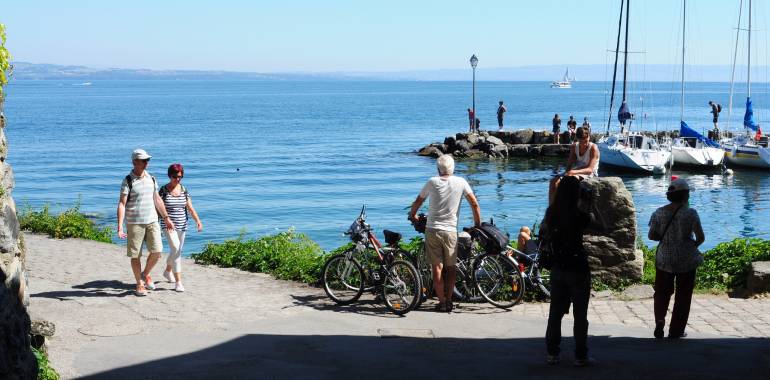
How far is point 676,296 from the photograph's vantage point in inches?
353

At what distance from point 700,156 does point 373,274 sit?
4602 centimetres

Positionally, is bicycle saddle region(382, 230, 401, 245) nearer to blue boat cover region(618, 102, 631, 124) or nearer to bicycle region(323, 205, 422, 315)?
bicycle region(323, 205, 422, 315)

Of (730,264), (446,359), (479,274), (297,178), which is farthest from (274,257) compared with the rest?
(297,178)

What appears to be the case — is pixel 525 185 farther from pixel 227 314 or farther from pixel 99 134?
pixel 99 134

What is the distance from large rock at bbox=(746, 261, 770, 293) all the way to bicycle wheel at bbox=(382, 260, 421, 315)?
4.66 m

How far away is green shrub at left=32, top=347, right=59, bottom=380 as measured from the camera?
7.00 m

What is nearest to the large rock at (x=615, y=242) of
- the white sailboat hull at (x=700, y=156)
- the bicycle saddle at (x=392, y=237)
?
the bicycle saddle at (x=392, y=237)

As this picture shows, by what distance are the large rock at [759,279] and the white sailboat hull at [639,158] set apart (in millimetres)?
40336

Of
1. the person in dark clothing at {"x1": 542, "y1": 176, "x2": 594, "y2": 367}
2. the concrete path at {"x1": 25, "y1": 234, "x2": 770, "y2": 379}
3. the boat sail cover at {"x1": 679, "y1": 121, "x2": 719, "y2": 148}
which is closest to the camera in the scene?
the person in dark clothing at {"x1": 542, "y1": 176, "x2": 594, "y2": 367}

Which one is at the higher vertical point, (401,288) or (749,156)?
(401,288)

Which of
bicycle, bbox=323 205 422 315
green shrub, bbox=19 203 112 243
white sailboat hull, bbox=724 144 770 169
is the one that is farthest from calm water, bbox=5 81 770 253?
bicycle, bbox=323 205 422 315

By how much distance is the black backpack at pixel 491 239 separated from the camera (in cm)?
1046

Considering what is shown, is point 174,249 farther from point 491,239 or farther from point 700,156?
point 700,156

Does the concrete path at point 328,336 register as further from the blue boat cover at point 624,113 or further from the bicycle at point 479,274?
the blue boat cover at point 624,113
